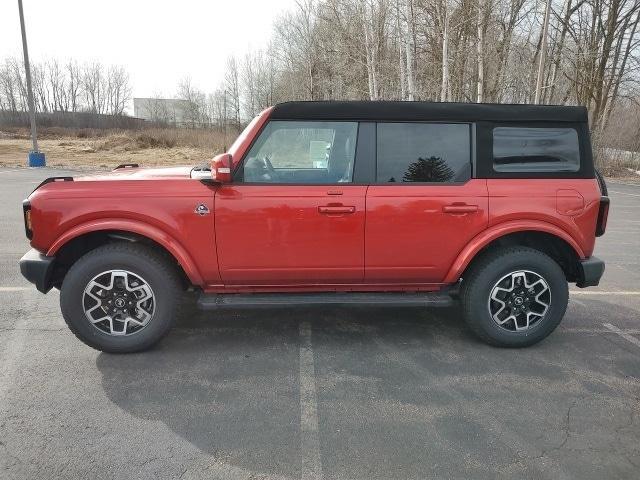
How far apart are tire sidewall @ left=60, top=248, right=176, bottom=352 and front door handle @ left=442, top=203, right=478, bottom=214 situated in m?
2.22

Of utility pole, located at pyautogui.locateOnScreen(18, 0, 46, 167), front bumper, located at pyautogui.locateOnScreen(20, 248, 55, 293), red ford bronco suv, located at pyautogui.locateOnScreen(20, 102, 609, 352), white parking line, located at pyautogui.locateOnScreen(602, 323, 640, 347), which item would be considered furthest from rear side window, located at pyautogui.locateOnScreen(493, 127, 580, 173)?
utility pole, located at pyautogui.locateOnScreen(18, 0, 46, 167)

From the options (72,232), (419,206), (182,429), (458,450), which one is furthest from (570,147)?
(72,232)

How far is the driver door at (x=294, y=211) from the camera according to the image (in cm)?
339

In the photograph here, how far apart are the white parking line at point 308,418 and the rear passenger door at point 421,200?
0.82 m

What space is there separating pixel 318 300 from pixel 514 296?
1.62 m

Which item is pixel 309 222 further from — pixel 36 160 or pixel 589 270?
pixel 36 160

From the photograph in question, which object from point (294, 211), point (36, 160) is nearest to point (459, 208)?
point (294, 211)

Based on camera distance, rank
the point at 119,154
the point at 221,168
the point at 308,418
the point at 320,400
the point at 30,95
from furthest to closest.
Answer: the point at 119,154 → the point at 30,95 → the point at 221,168 → the point at 320,400 → the point at 308,418

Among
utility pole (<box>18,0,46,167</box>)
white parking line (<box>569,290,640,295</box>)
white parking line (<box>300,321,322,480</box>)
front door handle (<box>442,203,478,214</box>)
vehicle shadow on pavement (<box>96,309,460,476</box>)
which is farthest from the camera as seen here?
utility pole (<box>18,0,46,167</box>)

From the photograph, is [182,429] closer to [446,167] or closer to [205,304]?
[205,304]

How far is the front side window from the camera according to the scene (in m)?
3.48

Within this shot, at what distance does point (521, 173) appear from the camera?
357cm

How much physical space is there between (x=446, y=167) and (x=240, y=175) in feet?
5.37

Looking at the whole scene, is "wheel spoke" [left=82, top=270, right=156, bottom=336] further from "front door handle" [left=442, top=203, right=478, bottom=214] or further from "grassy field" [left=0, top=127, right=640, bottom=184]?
"grassy field" [left=0, top=127, right=640, bottom=184]
